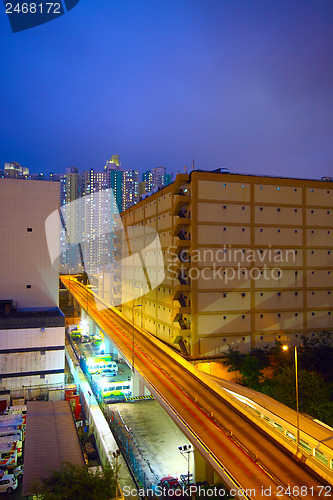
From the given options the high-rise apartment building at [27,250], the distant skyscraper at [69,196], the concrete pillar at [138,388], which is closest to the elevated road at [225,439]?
the concrete pillar at [138,388]

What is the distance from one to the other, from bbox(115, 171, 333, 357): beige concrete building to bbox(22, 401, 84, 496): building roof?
16.8 metres

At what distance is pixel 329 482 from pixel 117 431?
14.4m

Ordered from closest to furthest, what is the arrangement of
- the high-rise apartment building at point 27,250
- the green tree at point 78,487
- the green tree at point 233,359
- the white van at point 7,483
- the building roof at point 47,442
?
1. the green tree at point 78,487
2. the building roof at point 47,442
3. the white van at point 7,483
4. the green tree at point 233,359
5. the high-rise apartment building at point 27,250

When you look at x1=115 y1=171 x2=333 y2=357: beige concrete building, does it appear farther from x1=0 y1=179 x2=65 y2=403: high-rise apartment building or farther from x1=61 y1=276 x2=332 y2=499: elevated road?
x1=0 y1=179 x2=65 y2=403: high-rise apartment building

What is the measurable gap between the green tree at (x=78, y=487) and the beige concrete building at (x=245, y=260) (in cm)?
2389

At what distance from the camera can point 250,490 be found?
14219mm

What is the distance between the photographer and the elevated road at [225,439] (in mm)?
14483

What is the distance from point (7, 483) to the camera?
21672 mm

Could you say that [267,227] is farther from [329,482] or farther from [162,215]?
[329,482]

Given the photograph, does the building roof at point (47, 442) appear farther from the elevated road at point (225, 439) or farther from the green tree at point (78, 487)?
the elevated road at point (225, 439)

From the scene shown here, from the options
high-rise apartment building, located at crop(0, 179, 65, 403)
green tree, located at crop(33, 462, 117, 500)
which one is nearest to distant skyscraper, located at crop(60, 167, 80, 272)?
high-rise apartment building, located at crop(0, 179, 65, 403)

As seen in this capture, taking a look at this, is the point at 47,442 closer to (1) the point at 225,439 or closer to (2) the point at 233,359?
(1) the point at 225,439

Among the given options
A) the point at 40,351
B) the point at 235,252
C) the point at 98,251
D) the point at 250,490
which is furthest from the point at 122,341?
the point at 98,251

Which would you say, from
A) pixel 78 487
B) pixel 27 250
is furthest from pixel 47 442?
pixel 27 250
